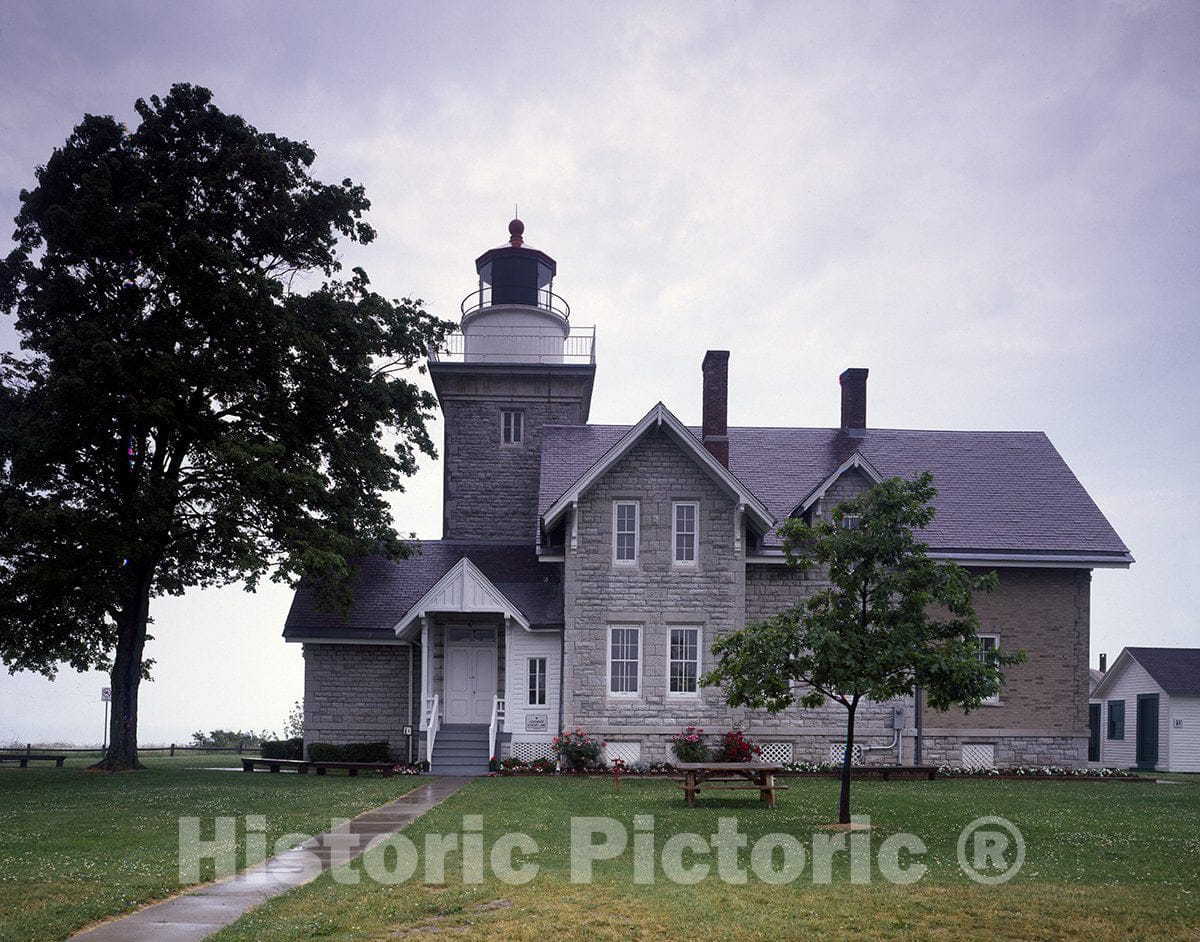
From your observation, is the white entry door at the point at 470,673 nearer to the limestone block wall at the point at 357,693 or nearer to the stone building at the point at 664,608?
the stone building at the point at 664,608

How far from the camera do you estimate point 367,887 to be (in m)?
10.1

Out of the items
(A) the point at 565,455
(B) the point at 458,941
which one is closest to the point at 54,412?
(A) the point at 565,455

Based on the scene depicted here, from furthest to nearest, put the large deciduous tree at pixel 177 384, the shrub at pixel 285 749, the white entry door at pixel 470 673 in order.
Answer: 1. the shrub at pixel 285 749
2. the white entry door at pixel 470 673
3. the large deciduous tree at pixel 177 384

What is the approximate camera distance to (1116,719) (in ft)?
132

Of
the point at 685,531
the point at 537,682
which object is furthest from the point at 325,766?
the point at 685,531

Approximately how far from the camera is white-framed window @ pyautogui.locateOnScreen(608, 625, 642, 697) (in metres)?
26.7

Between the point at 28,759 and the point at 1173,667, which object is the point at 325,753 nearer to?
the point at 28,759

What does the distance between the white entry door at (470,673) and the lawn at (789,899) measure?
13.0 m

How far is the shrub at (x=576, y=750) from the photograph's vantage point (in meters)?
25.9

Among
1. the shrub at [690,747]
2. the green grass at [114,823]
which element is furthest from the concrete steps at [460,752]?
the shrub at [690,747]

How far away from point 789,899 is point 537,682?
17860 mm

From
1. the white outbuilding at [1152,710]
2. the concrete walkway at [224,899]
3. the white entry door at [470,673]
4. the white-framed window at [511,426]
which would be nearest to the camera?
the concrete walkway at [224,899]

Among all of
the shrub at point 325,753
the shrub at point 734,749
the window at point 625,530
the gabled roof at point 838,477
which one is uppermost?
the gabled roof at point 838,477

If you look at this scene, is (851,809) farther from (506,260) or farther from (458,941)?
(506,260)
